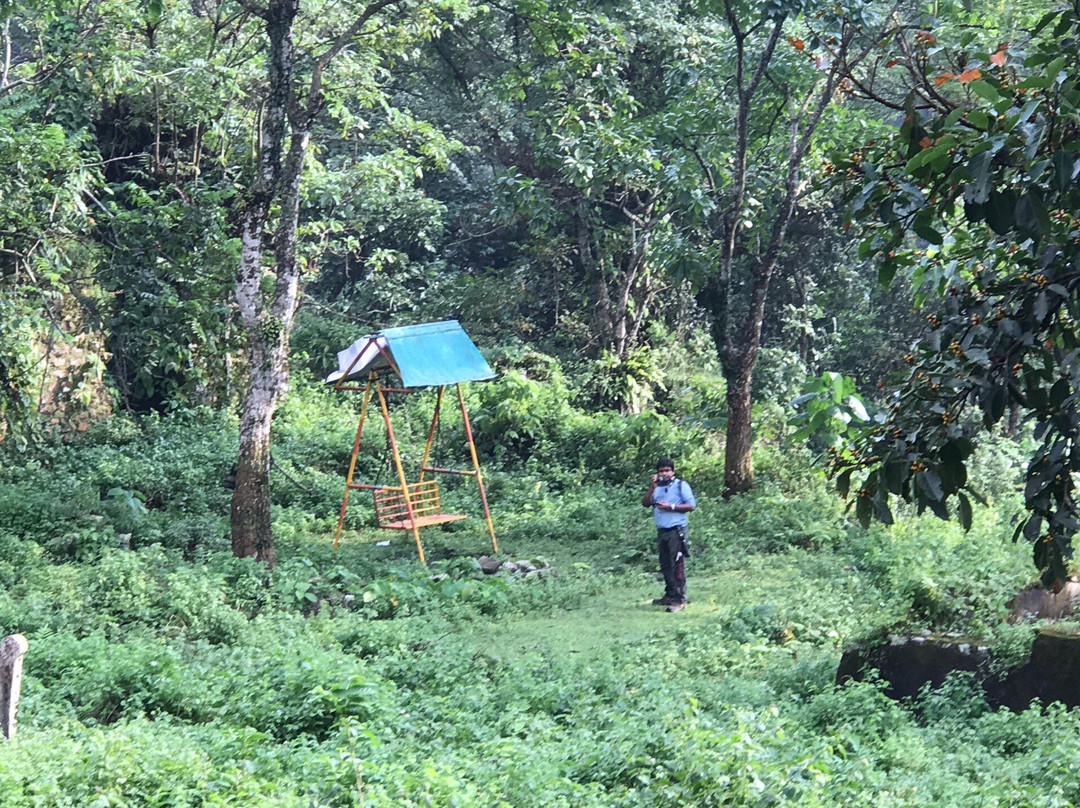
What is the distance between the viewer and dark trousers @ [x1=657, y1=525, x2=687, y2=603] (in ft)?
31.7

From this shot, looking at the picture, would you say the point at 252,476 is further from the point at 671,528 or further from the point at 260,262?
the point at 671,528

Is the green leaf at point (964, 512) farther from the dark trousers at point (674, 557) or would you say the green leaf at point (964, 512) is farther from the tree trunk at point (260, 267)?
the tree trunk at point (260, 267)

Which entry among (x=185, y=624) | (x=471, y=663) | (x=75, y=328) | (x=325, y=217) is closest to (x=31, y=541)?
(x=185, y=624)

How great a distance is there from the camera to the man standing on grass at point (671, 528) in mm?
9664

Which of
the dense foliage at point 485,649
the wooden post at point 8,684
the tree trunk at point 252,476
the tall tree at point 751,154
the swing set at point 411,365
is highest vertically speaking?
the tall tree at point 751,154

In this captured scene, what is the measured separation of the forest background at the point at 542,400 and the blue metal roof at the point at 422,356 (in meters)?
1.23

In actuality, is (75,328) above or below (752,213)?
below

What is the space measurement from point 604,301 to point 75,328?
27.1ft

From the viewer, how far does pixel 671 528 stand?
9672mm

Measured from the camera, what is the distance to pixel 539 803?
15.2ft

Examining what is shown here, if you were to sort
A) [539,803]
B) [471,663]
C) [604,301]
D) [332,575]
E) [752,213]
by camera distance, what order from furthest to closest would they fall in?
[604,301]
[752,213]
[332,575]
[471,663]
[539,803]

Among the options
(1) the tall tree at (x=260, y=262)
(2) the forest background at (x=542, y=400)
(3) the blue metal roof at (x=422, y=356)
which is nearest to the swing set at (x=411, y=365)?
(3) the blue metal roof at (x=422, y=356)

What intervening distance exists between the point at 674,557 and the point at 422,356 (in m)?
3.43

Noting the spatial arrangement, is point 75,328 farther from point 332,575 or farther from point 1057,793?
point 1057,793
